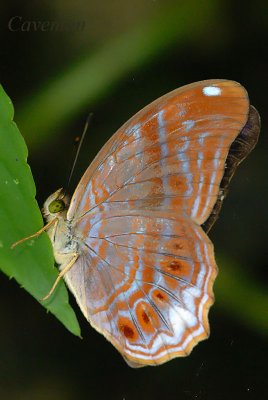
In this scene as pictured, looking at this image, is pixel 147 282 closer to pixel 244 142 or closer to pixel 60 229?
pixel 60 229

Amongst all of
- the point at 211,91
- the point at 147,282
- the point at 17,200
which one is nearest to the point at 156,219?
the point at 147,282

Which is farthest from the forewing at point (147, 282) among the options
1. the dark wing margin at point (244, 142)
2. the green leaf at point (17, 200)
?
the green leaf at point (17, 200)

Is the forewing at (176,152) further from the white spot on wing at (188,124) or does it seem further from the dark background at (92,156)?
the dark background at (92,156)

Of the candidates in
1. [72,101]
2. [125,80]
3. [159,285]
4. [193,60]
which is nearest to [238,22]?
[193,60]

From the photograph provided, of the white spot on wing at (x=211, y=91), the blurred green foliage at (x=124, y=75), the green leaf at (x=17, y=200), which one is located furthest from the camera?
the blurred green foliage at (x=124, y=75)

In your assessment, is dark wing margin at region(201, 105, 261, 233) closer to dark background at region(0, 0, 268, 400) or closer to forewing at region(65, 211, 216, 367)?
forewing at region(65, 211, 216, 367)

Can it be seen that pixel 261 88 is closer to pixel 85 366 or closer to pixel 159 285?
pixel 159 285
